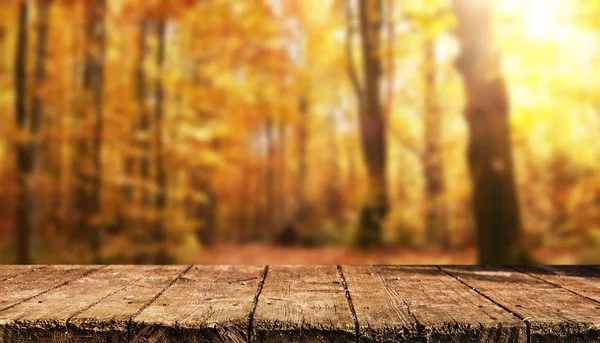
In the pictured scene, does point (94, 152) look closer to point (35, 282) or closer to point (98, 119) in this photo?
point (98, 119)

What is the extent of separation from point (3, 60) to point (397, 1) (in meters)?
12.0

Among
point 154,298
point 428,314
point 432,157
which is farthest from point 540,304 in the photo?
point 432,157

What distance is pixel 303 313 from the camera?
4.47 ft

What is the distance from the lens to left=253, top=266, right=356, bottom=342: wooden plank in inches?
49.6

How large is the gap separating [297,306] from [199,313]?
0.83 ft

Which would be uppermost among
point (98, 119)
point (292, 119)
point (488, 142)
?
point (292, 119)

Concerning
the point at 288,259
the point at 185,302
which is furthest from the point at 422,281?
the point at 288,259

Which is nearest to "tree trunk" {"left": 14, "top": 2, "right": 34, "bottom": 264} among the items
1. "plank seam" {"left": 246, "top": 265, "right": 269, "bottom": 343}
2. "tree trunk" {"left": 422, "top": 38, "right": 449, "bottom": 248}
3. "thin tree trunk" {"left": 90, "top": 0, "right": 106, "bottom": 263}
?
"thin tree trunk" {"left": 90, "top": 0, "right": 106, "bottom": 263}

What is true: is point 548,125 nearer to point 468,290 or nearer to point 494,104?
point 494,104

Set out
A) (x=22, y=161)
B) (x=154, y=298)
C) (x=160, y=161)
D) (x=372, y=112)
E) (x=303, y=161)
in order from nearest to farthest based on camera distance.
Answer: (x=154, y=298) → (x=22, y=161) → (x=160, y=161) → (x=372, y=112) → (x=303, y=161)

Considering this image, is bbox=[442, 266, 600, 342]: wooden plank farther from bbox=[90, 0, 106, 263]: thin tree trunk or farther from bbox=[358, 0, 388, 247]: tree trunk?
bbox=[358, 0, 388, 247]: tree trunk

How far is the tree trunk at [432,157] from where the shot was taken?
15492 millimetres

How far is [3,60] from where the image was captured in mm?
16594

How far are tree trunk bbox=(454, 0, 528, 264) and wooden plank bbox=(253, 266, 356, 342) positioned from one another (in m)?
5.47
